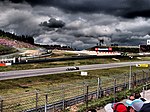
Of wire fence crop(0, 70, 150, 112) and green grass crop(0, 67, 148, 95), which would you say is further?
green grass crop(0, 67, 148, 95)

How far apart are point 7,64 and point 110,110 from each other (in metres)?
58.8

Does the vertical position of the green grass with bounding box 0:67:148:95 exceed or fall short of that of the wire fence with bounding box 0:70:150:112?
it falls short

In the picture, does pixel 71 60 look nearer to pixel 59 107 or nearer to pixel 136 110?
pixel 59 107

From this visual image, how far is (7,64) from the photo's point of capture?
219ft

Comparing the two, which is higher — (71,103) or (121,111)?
(121,111)

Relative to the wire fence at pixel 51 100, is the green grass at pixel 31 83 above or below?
below

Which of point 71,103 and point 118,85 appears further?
point 118,85

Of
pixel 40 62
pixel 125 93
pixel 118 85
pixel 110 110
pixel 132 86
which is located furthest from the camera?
pixel 40 62

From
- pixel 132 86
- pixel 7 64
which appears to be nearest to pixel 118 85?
pixel 132 86

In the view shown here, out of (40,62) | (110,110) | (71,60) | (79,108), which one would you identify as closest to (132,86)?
(79,108)

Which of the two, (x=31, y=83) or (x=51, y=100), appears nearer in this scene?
(x=51, y=100)

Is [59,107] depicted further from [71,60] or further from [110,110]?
[71,60]

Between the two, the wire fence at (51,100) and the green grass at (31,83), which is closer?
the wire fence at (51,100)

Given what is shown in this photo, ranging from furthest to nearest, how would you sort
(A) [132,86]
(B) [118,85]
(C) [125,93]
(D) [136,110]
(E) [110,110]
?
(A) [132,86]
(B) [118,85]
(C) [125,93]
(E) [110,110]
(D) [136,110]
